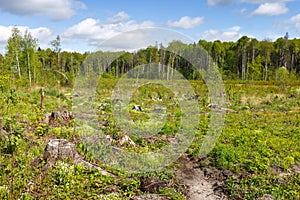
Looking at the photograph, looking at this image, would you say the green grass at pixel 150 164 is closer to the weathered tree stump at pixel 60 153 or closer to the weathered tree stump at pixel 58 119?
the weathered tree stump at pixel 60 153

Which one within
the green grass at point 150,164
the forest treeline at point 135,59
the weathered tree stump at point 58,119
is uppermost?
the forest treeline at point 135,59

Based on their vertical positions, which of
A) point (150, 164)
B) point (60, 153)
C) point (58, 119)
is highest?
point (58, 119)

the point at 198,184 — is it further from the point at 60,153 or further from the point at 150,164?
the point at 60,153

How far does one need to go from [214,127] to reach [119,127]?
195 inches

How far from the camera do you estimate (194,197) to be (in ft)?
23.9

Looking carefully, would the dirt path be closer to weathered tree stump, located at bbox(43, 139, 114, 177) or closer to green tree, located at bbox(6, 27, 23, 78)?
weathered tree stump, located at bbox(43, 139, 114, 177)

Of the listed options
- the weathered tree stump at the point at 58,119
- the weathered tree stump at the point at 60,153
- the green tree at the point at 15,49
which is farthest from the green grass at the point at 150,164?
the green tree at the point at 15,49

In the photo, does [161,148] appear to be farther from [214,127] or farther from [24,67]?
[24,67]

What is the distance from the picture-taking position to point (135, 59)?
37.6 meters

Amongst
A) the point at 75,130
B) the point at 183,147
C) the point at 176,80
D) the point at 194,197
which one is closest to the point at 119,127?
the point at 75,130

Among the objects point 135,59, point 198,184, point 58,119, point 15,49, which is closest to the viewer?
point 198,184

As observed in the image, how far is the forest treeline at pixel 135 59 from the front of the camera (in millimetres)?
24741

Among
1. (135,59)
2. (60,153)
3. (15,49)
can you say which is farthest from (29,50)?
(60,153)

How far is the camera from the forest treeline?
81.2 ft
